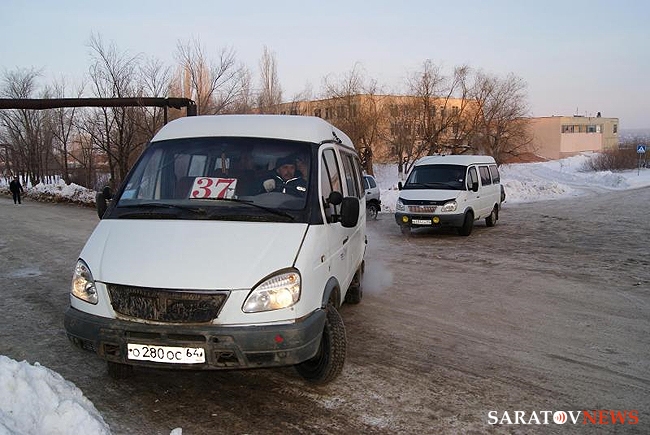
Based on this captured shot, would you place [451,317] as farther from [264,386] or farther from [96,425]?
[96,425]

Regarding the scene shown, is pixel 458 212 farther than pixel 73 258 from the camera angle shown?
Yes

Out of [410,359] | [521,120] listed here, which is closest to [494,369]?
[410,359]

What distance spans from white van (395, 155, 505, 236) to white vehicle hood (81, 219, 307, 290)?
9.80 m

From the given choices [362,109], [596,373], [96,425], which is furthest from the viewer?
[362,109]

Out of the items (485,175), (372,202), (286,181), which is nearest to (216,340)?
(286,181)

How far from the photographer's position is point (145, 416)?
12.5 ft

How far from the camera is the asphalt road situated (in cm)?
386

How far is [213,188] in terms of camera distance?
456cm

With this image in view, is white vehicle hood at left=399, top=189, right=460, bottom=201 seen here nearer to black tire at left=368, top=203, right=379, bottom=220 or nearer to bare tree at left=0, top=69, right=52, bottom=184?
black tire at left=368, top=203, right=379, bottom=220

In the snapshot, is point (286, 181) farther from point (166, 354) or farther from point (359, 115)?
point (359, 115)

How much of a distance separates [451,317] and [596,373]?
199cm

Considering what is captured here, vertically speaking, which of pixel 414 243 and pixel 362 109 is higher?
pixel 362 109

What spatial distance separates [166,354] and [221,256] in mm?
749

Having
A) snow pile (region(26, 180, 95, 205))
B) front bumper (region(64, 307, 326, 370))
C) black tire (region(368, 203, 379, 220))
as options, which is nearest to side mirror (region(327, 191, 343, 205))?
front bumper (region(64, 307, 326, 370))
